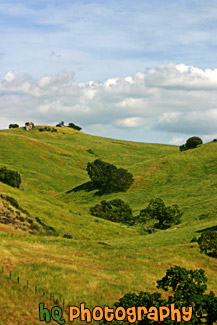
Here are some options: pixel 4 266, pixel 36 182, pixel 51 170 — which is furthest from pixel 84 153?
pixel 4 266

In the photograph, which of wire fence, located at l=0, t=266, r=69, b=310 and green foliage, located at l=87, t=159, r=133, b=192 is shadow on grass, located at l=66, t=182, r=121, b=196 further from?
wire fence, located at l=0, t=266, r=69, b=310

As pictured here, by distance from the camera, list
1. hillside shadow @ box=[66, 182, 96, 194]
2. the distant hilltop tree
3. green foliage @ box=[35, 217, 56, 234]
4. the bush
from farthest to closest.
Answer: the distant hilltop tree → hillside shadow @ box=[66, 182, 96, 194] → the bush → green foliage @ box=[35, 217, 56, 234]

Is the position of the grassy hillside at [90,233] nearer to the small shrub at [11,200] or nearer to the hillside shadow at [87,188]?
the hillside shadow at [87,188]

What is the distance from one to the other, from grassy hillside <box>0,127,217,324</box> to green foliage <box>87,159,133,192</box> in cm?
321

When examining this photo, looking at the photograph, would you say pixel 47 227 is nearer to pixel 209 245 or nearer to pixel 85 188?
pixel 209 245

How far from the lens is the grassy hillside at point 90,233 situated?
1036 inches

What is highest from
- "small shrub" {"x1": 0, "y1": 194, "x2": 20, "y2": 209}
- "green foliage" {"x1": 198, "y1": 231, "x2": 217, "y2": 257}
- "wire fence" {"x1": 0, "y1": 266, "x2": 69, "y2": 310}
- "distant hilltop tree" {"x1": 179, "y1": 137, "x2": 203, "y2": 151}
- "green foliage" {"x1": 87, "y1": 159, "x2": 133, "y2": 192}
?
"distant hilltop tree" {"x1": 179, "y1": 137, "x2": 203, "y2": 151}

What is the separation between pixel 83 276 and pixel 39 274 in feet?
10.9

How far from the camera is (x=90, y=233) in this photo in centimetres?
6525

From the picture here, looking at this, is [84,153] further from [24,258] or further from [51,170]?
[24,258]

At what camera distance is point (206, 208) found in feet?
274

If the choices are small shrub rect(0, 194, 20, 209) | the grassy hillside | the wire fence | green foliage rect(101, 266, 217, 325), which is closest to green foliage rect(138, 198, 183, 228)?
the grassy hillside

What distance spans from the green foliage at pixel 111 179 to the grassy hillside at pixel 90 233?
3.21m

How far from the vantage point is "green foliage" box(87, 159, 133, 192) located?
384 ft
